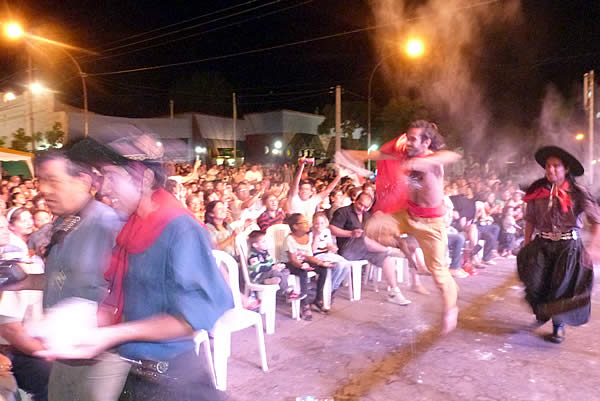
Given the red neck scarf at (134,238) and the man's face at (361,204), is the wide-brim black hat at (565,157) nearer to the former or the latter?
the man's face at (361,204)

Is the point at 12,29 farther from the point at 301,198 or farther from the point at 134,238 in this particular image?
the point at 134,238

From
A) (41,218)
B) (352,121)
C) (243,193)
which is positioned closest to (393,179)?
(41,218)

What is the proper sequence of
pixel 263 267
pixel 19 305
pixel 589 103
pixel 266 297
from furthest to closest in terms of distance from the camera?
pixel 589 103 → pixel 263 267 → pixel 266 297 → pixel 19 305

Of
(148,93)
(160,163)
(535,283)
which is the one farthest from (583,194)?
(148,93)

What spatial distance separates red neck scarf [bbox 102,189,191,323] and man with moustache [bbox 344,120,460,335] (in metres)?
2.83

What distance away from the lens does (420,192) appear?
448cm

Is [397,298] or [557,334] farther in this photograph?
[397,298]

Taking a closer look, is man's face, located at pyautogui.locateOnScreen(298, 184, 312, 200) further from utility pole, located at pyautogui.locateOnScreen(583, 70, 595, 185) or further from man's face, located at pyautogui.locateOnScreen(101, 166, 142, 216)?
utility pole, located at pyautogui.locateOnScreen(583, 70, 595, 185)

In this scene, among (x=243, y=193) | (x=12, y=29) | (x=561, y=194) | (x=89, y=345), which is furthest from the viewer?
(x=12, y=29)

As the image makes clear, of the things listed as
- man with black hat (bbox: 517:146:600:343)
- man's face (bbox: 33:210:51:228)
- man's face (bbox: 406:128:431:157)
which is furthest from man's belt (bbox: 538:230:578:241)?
man's face (bbox: 33:210:51:228)

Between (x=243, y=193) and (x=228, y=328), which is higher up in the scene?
(x=243, y=193)

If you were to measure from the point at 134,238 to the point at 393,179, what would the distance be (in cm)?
328

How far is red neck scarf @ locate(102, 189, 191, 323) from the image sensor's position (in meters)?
1.66

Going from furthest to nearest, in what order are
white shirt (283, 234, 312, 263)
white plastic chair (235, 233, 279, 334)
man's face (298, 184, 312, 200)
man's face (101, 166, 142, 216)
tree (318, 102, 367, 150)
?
tree (318, 102, 367, 150)
man's face (298, 184, 312, 200)
white shirt (283, 234, 312, 263)
white plastic chair (235, 233, 279, 334)
man's face (101, 166, 142, 216)
